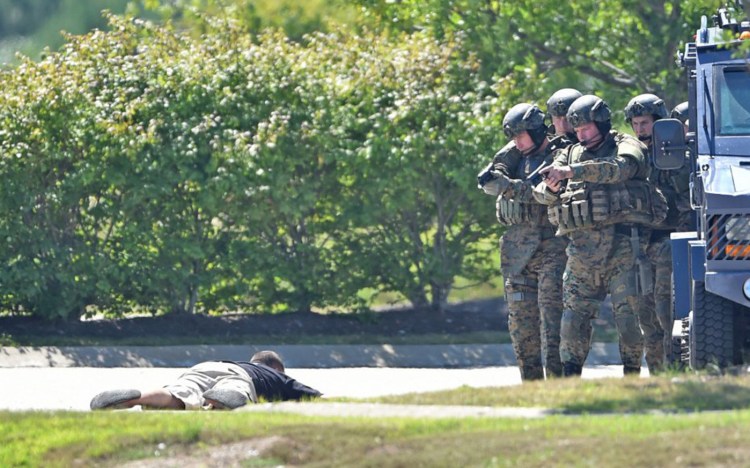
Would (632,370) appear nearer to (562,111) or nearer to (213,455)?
(562,111)

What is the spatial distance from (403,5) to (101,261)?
5.65 metres

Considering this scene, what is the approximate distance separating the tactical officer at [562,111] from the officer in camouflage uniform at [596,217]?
26 centimetres

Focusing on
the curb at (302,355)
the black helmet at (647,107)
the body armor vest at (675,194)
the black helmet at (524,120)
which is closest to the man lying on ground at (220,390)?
the black helmet at (524,120)

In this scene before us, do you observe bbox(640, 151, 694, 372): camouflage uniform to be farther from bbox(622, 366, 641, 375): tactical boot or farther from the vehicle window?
the vehicle window

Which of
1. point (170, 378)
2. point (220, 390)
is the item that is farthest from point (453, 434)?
point (170, 378)

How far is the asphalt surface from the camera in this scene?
12.5m

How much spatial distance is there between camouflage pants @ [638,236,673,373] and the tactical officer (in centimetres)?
97

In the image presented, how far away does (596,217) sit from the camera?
10.8m

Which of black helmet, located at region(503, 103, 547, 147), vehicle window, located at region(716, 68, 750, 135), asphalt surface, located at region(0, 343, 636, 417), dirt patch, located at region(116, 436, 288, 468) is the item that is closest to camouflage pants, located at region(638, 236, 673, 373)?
vehicle window, located at region(716, 68, 750, 135)

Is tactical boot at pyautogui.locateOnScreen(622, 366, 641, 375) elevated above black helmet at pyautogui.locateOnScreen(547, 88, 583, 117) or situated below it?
below

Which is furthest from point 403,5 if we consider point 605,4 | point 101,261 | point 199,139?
point 101,261

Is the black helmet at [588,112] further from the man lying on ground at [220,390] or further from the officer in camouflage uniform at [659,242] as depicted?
the man lying on ground at [220,390]

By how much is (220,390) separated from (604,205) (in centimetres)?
291

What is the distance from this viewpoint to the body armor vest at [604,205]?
1081 centimetres
